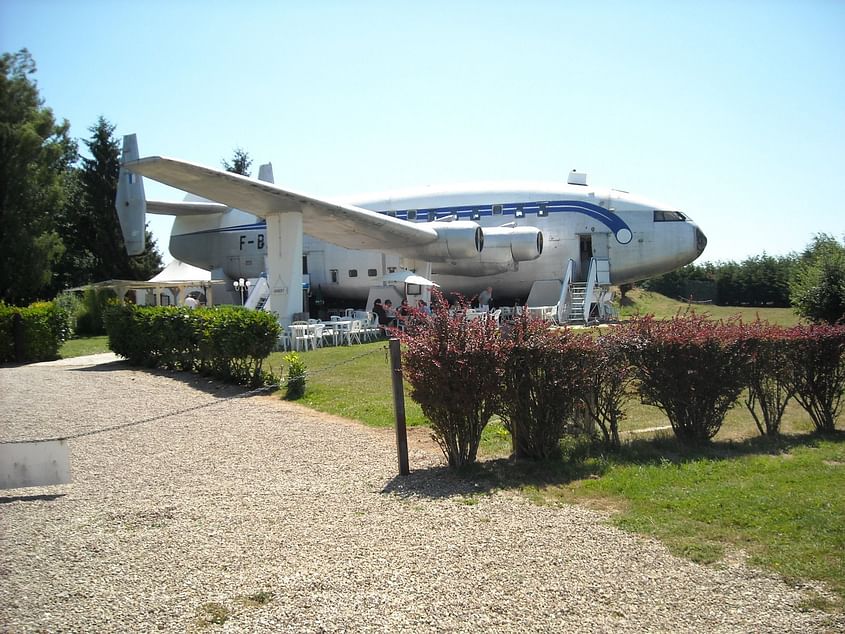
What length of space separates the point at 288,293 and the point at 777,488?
1718 centimetres

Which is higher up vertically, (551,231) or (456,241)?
(551,231)

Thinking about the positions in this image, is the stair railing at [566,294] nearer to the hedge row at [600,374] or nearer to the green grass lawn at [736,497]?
the hedge row at [600,374]

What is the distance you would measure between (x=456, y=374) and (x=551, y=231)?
1969 centimetres

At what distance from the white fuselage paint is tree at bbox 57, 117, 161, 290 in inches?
1029

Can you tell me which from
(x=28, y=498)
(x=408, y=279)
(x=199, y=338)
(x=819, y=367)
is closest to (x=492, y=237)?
(x=408, y=279)

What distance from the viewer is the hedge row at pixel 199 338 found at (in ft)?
46.9

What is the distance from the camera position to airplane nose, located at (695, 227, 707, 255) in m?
25.6

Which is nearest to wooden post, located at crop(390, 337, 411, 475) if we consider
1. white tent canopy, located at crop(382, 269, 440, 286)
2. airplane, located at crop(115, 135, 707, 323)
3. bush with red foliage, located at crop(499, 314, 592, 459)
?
bush with red foliage, located at crop(499, 314, 592, 459)

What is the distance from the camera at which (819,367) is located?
9172mm

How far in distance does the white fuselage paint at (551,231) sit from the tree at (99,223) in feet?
85.8

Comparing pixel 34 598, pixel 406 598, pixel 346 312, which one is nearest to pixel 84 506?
pixel 34 598

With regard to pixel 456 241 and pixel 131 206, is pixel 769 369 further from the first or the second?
pixel 131 206

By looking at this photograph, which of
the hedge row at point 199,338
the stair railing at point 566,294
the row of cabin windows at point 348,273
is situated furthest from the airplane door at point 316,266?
the hedge row at point 199,338

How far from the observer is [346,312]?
2859 centimetres
